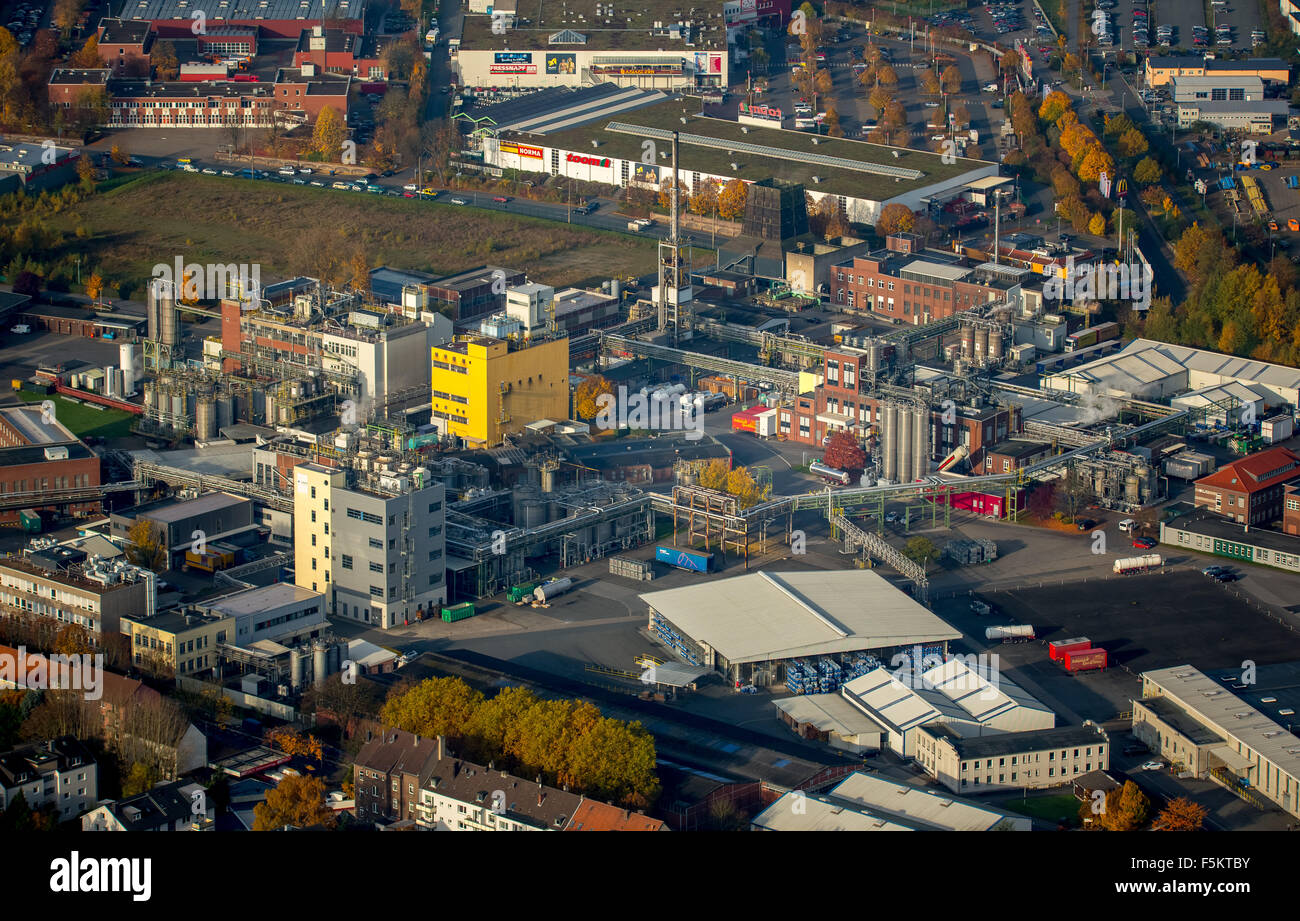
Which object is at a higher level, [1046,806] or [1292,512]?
[1292,512]

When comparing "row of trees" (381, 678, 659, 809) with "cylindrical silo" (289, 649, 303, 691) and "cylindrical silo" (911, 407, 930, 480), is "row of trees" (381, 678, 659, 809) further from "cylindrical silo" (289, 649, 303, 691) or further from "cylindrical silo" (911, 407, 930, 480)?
"cylindrical silo" (911, 407, 930, 480)

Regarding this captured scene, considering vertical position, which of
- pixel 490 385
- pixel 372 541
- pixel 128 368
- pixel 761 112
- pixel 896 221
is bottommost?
pixel 372 541

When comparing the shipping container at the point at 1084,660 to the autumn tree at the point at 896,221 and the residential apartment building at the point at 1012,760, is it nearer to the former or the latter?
the residential apartment building at the point at 1012,760

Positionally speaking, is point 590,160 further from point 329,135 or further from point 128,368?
point 128,368

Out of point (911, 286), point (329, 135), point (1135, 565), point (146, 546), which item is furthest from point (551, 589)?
point (329, 135)

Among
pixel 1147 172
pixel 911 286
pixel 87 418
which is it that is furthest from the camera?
pixel 1147 172

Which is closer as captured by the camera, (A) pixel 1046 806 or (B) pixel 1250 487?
(A) pixel 1046 806
